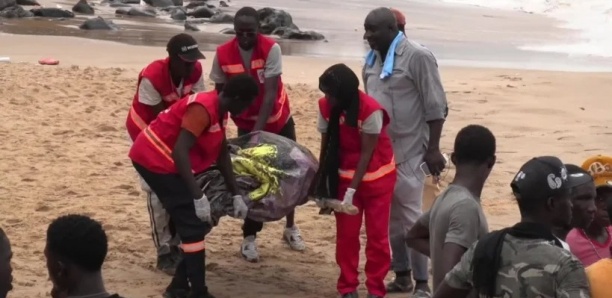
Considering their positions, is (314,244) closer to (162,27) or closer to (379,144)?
(379,144)

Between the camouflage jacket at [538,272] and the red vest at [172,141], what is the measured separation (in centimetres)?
286

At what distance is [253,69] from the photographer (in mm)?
7770

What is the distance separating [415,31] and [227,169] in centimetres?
2102

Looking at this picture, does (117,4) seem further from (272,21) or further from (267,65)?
(267,65)

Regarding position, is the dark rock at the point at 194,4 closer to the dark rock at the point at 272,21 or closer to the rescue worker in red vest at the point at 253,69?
the dark rock at the point at 272,21

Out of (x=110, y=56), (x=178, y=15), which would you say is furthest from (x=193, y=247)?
(x=178, y=15)

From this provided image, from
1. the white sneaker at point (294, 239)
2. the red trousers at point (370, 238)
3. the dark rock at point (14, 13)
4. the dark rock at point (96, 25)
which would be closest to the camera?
the red trousers at point (370, 238)

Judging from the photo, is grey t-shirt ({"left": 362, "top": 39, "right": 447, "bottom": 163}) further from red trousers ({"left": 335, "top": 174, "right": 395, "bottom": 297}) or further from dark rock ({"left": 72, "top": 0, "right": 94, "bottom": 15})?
dark rock ({"left": 72, "top": 0, "right": 94, "bottom": 15})

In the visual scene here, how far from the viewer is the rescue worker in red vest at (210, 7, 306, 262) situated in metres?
7.66

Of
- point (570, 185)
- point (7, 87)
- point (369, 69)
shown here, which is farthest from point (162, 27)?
point (570, 185)

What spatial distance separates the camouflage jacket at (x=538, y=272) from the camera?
146 inches

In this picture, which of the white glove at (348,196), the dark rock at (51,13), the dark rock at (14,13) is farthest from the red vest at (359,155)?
the dark rock at (51,13)

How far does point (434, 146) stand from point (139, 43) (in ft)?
50.7

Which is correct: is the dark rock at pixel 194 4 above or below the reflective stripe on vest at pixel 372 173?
below
